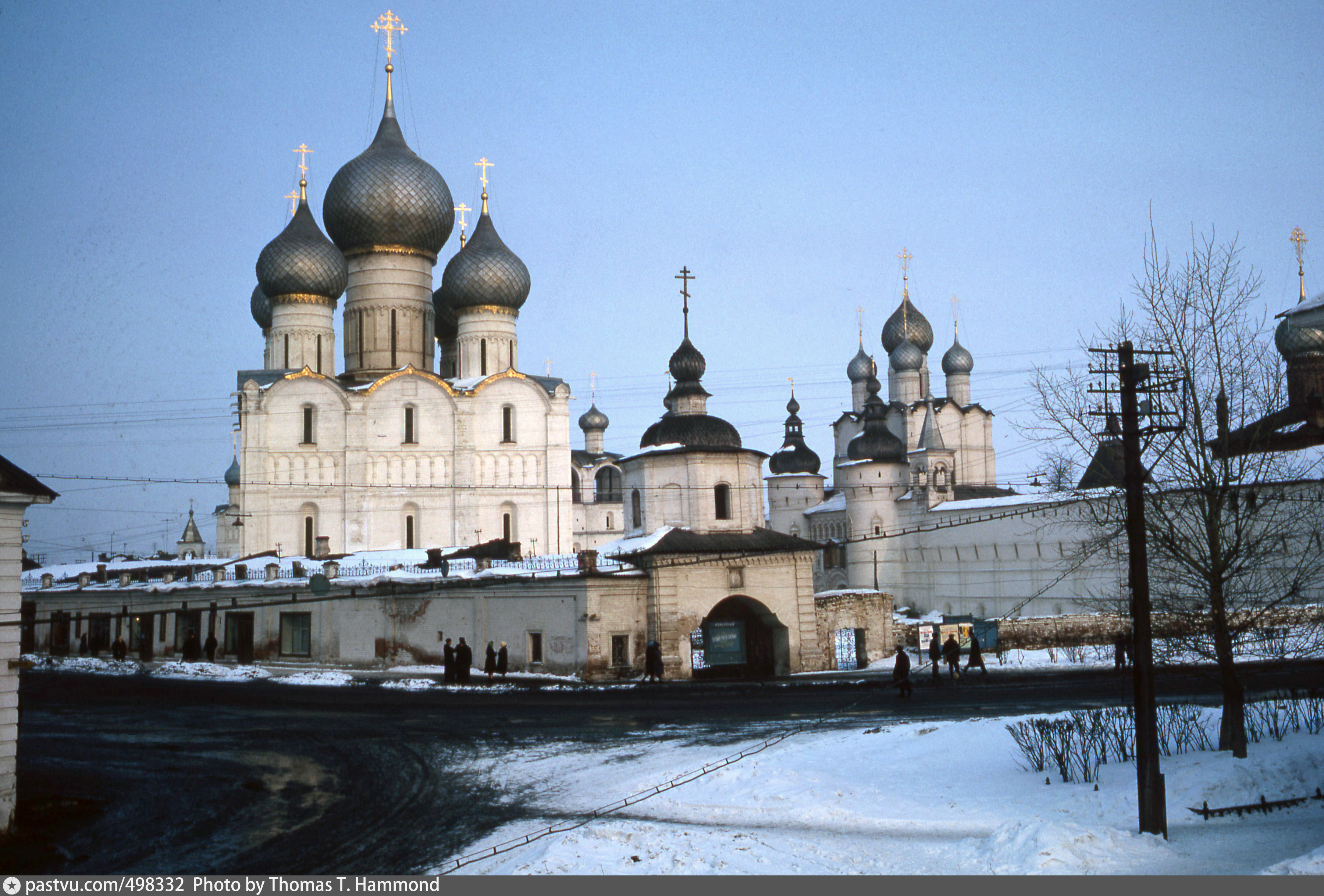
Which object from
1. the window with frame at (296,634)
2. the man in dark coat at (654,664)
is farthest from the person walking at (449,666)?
the window with frame at (296,634)

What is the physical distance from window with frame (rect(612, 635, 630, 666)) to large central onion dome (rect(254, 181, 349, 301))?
80.3ft

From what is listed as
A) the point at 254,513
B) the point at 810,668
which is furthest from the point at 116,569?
the point at 810,668

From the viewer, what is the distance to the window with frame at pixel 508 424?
44.3 metres

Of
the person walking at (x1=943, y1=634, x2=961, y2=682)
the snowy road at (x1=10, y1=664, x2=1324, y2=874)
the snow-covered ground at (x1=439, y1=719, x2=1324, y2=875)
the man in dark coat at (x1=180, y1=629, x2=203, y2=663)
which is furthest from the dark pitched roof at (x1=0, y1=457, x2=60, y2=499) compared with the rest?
the man in dark coat at (x1=180, y1=629, x2=203, y2=663)

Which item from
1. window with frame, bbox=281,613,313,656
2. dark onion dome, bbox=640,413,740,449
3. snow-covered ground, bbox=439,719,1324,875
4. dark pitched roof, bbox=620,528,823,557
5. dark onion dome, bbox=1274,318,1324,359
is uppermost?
dark onion dome, bbox=1274,318,1324,359

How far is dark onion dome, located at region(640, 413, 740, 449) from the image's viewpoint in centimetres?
2944

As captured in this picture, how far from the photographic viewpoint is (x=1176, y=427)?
11.5m

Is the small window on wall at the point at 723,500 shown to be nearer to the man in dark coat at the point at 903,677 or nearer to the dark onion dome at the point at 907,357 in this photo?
the man in dark coat at the point at 903,677

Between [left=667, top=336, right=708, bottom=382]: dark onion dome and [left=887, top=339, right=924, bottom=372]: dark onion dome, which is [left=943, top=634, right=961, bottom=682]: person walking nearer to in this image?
[left=667, top=336, right=708, bottom=382]: dark onion dome

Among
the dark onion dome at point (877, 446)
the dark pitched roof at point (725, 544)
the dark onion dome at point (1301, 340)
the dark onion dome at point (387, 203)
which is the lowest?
the dark pitched roof at point (725, 544)

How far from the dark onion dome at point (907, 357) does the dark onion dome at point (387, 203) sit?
102ft

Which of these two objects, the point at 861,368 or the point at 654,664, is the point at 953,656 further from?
the point at 861,368

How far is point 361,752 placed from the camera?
15.8 meters
